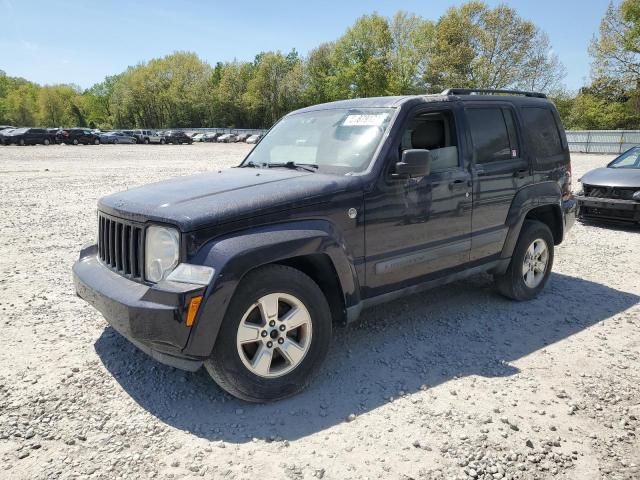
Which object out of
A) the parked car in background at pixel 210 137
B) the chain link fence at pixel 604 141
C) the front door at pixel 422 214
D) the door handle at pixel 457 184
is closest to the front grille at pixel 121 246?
the front door at pixel 422 214

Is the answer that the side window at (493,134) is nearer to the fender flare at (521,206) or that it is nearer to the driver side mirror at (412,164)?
the fender flare at (521,206)

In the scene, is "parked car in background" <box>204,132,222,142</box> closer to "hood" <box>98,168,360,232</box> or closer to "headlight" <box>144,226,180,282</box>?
"hood" <box>98,168,360,232</box>

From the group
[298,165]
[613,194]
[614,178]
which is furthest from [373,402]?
[614,178]

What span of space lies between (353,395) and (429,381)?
609mm

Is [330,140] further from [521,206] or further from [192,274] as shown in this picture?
[521,206]

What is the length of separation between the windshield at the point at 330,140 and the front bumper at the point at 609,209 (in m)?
6.64

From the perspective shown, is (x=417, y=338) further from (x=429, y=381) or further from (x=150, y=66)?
(x=150, y=66)

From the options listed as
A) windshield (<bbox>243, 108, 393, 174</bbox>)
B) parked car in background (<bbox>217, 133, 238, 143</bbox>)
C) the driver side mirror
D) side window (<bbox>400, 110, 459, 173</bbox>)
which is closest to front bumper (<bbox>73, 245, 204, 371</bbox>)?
windshield (<bbox>243, 108, 393, 174</bbox>)

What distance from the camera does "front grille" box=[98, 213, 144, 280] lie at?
126 inches

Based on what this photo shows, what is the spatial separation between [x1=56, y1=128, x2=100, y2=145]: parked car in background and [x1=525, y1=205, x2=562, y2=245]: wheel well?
4954cm

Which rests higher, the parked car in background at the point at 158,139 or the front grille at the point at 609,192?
the parked car in background at the point at 158,139

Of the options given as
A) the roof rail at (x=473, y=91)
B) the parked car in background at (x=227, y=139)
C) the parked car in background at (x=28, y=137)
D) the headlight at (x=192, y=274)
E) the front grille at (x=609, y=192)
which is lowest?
the headlight at (x=192, y=274)

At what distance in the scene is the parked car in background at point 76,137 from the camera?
46.5 meters

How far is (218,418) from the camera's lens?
3137mm
